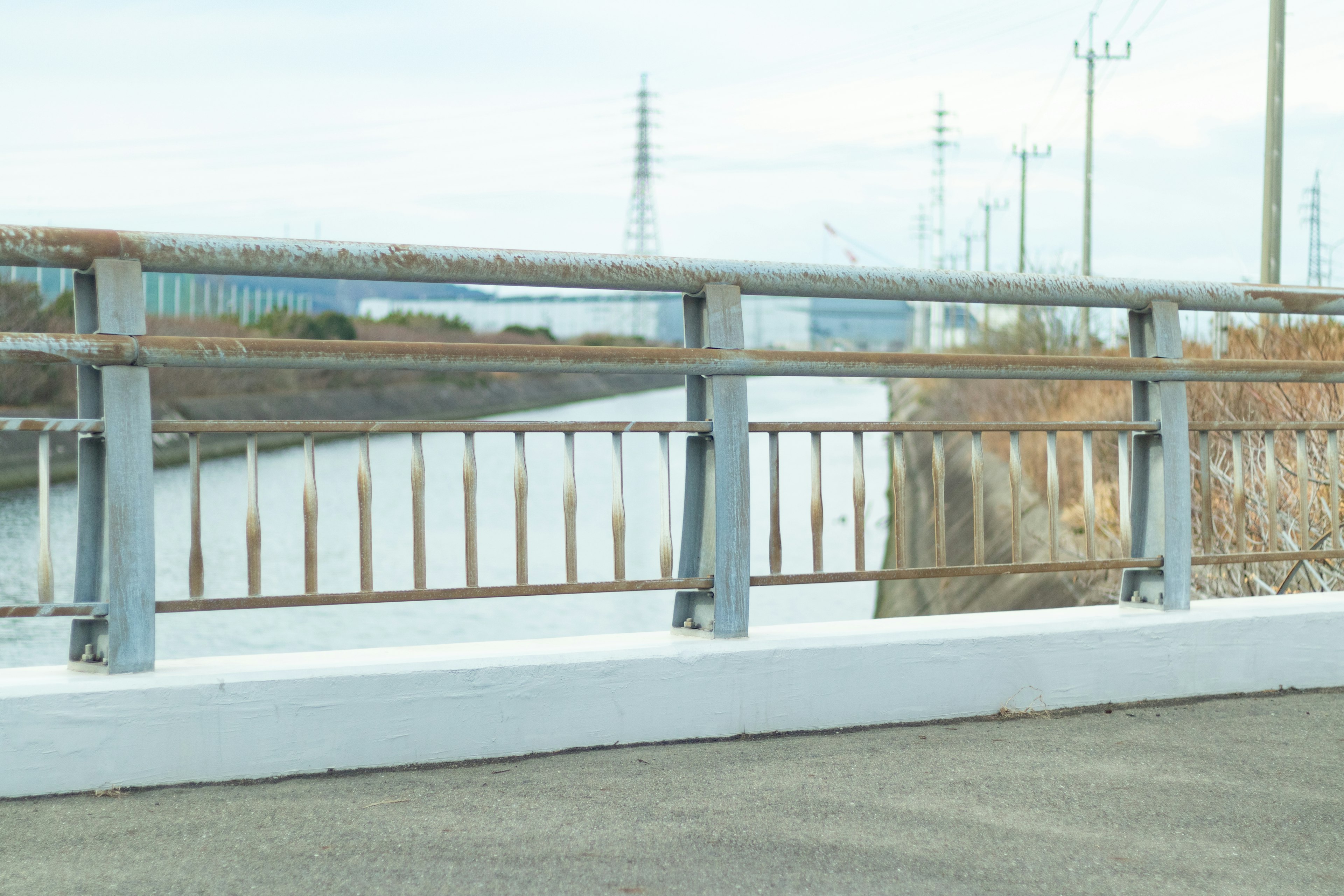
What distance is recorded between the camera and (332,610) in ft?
67.1

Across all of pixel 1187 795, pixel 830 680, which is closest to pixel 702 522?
pixel 830 680

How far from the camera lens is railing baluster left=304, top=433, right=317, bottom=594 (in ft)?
11.1

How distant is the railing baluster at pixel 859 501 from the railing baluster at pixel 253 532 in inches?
65.5

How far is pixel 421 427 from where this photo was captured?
343 cm

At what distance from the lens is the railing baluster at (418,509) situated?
351 centimetres

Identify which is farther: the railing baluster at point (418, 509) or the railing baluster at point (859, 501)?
the railing baluster at point (859, 501)

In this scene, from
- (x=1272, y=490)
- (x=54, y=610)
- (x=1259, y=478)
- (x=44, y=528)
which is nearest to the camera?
(x=54, y=610)

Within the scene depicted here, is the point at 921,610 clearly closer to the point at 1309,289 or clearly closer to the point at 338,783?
the point at 1309,289

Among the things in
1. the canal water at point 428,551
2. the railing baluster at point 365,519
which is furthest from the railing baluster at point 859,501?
the canal water at point 428,551

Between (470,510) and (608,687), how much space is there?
0.61 m

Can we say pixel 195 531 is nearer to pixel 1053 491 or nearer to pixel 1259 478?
pixel 1053 491

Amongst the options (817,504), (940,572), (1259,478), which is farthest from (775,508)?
(1259,478)

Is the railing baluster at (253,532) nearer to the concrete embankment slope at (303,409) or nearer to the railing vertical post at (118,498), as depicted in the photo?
the railing vertical post at (118,498)

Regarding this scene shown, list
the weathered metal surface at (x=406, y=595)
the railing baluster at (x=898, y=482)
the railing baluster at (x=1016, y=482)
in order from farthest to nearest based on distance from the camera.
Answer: the railing baluster at (x=1016, y=482) < the railing baluster at (x=898, y=482) < the weathered metal surface at (x=406, y=595)
